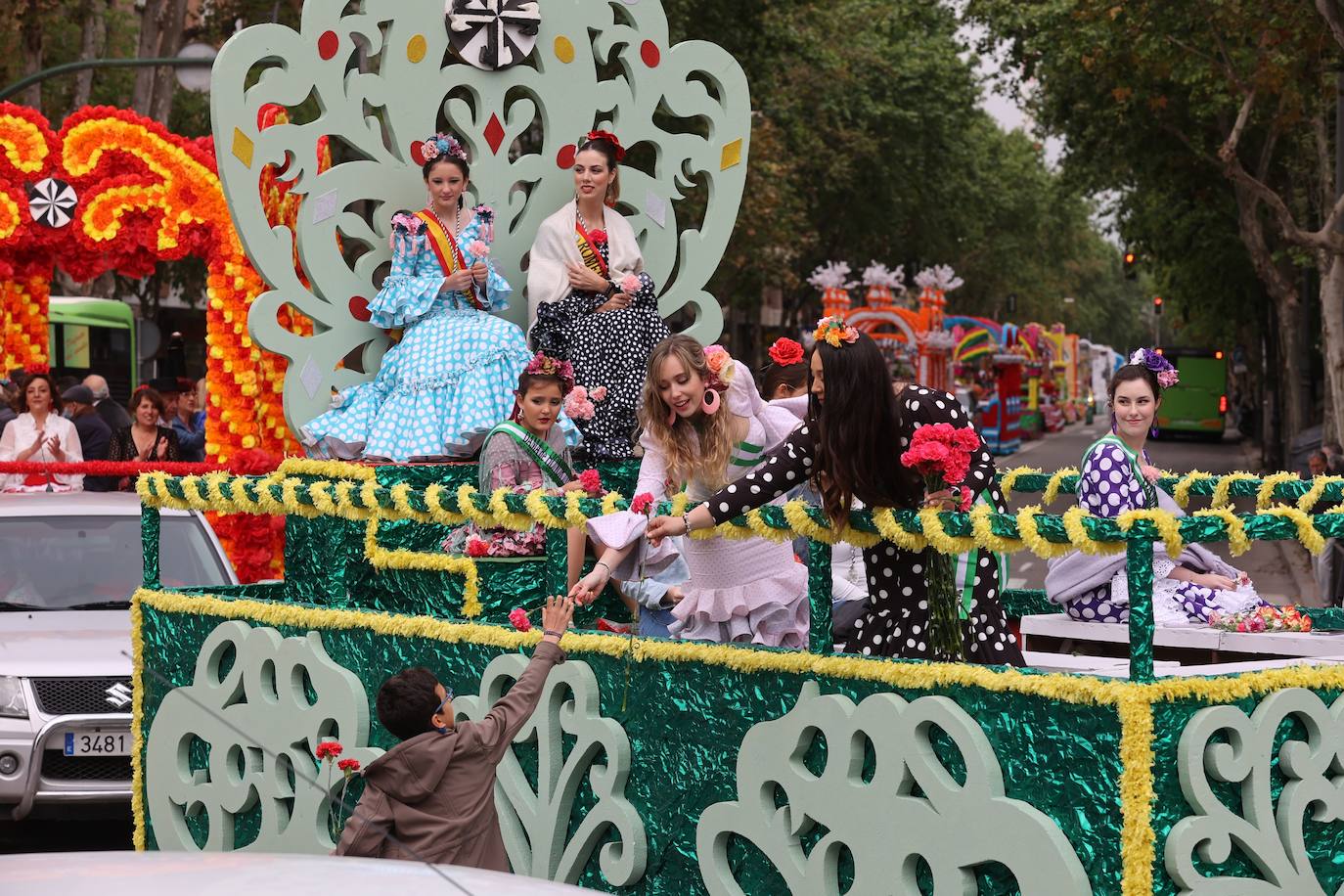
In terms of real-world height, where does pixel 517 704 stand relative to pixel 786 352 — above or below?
below

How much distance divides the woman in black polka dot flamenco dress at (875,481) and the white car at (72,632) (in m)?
3.89

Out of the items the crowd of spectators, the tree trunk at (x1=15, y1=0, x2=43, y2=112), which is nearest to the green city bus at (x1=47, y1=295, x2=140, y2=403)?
the tree trunk at (x1=15, y1=0, x2=43, y2=112)

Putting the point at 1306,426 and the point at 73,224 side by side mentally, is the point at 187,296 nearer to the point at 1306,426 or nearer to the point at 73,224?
the point at 1306,426

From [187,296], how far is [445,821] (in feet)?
122

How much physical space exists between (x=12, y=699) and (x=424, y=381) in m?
2.22

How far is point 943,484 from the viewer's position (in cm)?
494

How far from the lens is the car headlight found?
322 inches

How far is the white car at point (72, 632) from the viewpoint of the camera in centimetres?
817

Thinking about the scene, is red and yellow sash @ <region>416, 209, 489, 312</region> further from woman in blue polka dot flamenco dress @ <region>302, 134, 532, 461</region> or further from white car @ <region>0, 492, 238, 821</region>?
white car @ <region>0, 492, 238, 821</region>

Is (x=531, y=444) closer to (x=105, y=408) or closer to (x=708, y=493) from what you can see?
(x=708, y=493)

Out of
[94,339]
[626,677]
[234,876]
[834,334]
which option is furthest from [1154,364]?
[94,339]

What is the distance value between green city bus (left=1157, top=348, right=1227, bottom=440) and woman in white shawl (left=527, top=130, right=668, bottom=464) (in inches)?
2121

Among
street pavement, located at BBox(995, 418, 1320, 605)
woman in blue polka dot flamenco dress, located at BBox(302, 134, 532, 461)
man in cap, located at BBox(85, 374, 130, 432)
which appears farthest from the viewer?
street pavement, located at BBox(995, 418, 1320, 605)

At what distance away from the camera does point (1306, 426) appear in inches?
1238
